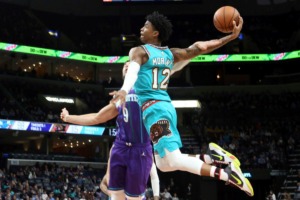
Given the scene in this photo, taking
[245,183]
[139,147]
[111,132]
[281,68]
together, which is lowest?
[245,183]

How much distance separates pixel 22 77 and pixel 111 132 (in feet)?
26.3

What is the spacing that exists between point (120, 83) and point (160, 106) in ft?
119

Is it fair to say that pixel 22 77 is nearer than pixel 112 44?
Yes

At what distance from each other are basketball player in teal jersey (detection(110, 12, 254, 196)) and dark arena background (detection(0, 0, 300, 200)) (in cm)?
2144

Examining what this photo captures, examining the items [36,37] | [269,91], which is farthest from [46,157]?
[269,91]

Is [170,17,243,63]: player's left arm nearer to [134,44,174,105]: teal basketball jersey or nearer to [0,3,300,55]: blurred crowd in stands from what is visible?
[134,44,174,105]: teal basketball jersey

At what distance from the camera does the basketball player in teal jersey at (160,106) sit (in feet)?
22.2

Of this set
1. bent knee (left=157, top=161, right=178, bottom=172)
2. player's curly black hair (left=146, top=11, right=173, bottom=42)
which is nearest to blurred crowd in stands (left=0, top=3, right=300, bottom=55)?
player's curly black hair (left=146, top=11, right=173, bottom=42)

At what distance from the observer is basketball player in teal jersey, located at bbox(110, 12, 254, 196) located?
22.2 ft

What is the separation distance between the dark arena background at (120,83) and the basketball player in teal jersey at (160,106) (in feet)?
70.4

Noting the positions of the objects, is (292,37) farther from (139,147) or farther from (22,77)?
(139,147)

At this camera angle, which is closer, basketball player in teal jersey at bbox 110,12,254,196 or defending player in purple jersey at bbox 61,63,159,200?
basketball player in teal jersey at bbox 110,12,254,196

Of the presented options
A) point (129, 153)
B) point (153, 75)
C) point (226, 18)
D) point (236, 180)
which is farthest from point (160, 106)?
point (226, 18)

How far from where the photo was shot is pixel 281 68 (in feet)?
145
